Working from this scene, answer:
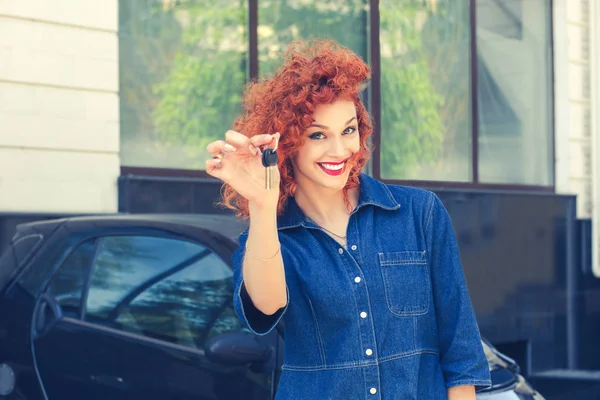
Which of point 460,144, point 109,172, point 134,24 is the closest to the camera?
point 109,172

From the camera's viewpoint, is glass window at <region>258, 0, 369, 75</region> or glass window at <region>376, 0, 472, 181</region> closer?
glass window at <region>258, 0, 369, 75</region>

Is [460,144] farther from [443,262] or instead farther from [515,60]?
[443,262]

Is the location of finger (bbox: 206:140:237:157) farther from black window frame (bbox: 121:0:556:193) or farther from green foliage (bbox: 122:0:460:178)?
black window frame (bbox: 121:0:556:193)

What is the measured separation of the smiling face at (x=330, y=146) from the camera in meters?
2.37

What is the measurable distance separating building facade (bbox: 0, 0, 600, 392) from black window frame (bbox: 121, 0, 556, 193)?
0.01m

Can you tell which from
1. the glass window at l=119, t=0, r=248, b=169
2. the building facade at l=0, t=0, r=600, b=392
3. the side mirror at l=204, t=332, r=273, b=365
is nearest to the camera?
the side mirror at l=204, t=332, r=273, b=365

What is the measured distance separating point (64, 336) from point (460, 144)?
21.4 ft

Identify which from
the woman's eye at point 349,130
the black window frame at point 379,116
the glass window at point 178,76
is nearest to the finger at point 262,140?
the woman's eye at point 349,130

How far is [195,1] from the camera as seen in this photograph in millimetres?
7793

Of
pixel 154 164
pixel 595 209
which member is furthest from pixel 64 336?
pixel 595 209

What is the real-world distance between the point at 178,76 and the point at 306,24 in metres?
1.38

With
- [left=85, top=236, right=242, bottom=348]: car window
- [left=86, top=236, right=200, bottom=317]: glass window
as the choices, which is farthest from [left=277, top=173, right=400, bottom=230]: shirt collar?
[left=86, top=236, right=200, bottom=317]: glass window

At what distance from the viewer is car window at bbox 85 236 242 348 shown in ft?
11.8

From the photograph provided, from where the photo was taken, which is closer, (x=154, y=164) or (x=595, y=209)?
(x=154, y=164)
